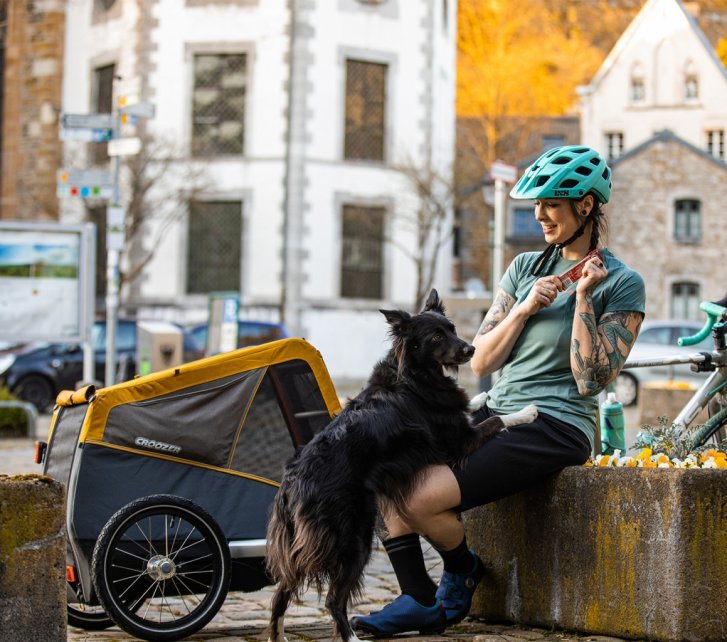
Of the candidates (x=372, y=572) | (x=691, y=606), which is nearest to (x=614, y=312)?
(x=691, y=606)

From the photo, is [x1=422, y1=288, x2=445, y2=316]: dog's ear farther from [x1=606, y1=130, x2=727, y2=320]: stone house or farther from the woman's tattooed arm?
[x1=606, y1=130, x2=727, y2=320]: stone house

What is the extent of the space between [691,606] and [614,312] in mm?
1167

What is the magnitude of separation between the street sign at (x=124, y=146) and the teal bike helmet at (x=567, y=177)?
1128cm

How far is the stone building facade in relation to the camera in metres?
36.8

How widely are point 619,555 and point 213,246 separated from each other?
29537mm

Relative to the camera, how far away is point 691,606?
4652 millimetres

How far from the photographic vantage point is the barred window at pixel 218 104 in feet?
111

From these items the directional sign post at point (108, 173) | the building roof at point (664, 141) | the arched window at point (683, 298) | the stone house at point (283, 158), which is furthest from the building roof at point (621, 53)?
the directional sign post at point (108, 173)

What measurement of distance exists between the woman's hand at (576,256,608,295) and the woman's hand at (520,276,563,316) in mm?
102

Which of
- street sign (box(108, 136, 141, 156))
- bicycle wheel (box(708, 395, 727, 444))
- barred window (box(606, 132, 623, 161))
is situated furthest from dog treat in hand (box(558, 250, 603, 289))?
barred window (box(606, 132, 623, 161))

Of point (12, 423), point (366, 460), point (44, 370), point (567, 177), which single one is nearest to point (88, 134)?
point (12, 423)

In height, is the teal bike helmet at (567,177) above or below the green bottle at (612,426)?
above

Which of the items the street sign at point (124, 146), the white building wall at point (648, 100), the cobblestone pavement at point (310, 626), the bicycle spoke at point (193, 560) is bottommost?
the cobblestone pavement at point (310, 626)

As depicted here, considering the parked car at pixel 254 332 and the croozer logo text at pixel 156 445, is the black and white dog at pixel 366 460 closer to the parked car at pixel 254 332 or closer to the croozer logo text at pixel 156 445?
the croozer logo text at pixel 156 445
